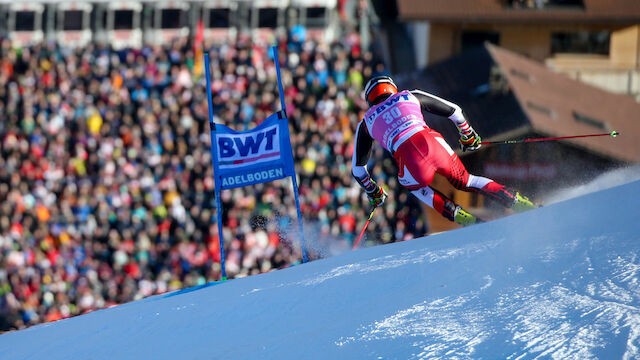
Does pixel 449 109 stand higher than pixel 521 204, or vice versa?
pixel 449 109

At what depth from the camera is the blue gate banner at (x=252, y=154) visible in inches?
311

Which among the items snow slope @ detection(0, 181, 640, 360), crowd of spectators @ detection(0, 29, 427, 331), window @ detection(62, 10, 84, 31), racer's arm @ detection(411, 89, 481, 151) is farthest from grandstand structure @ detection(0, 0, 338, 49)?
snow slope @ detection(0, 181, 640, 360)

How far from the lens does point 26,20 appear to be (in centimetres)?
2648

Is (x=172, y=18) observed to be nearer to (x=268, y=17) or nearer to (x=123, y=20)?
(x=123, y=20)

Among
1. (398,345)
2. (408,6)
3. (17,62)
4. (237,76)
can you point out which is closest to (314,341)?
(398,345)

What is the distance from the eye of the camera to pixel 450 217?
7.12m

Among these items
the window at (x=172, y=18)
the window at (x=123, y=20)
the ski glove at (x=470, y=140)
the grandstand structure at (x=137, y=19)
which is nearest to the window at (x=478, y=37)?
the grandstand structure at (x=137, y=19)

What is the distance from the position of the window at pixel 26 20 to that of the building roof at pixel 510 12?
14.1 meters

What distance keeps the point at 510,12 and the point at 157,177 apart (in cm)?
852

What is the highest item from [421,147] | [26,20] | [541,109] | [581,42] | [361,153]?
[421,147]

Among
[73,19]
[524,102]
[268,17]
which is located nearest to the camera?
[524,102]

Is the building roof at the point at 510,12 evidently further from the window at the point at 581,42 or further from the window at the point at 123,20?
the window at the point at 123,20

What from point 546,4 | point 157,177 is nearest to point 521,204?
point 157,177

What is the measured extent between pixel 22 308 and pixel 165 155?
351 cm
